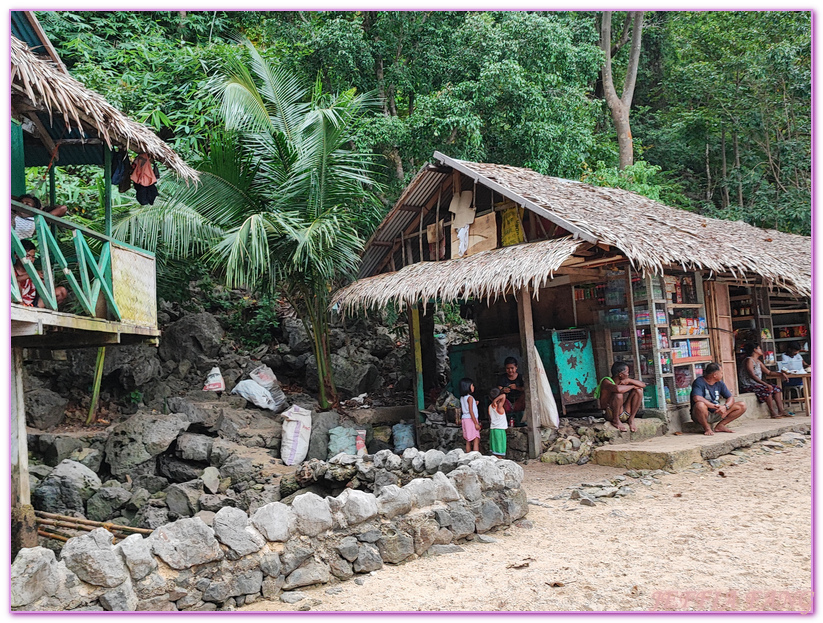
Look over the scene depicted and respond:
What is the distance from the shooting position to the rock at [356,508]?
16.0ft

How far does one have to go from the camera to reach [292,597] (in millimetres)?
4340

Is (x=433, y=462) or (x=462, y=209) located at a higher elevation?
(x=462, y=209)

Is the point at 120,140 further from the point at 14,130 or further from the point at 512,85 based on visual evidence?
the point at 512,85

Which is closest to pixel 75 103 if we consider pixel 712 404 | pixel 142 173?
pixel 142 173

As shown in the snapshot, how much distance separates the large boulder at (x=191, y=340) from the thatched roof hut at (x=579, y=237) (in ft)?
9.24

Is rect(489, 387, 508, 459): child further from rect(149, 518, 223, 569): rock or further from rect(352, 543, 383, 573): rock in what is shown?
rect(149, 518, 223, 569): rock

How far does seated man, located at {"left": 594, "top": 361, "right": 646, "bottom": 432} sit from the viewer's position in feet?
28.2

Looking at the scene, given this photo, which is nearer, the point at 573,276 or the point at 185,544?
the point at 185,544

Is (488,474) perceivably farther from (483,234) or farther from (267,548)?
(483,234)

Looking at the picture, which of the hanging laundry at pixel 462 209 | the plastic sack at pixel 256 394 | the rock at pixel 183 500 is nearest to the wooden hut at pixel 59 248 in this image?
the rock at pixel 183 500

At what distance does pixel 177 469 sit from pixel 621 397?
5.77m

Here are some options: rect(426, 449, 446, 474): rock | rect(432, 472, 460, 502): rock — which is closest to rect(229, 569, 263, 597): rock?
rect(432, 472, 460, 502): rock

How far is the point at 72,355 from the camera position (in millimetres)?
10180

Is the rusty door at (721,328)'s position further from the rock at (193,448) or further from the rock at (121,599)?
the rock at (121,599)
